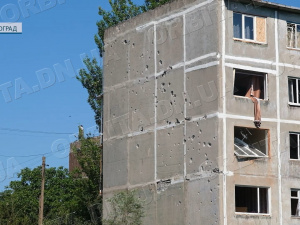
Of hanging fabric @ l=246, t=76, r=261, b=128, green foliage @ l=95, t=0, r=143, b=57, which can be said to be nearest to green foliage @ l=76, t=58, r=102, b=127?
green foliage @ l=95, t=0, r=143, b=57

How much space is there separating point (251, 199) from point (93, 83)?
16723 millimetres

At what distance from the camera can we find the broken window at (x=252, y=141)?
29.2 meters

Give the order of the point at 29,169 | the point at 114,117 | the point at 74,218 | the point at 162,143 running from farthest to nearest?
the point at 29,169 < the point at 74,218 < the point at 114,117 < the point at 162,143

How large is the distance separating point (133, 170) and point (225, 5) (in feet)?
30.1

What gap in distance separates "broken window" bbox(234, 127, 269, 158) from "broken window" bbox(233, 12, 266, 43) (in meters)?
4.04

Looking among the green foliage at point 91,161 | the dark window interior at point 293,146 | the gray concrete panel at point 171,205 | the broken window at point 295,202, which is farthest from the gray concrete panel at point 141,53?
the green foliage at point 91,161

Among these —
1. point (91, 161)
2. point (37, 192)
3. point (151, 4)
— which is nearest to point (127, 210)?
point (91, 161)

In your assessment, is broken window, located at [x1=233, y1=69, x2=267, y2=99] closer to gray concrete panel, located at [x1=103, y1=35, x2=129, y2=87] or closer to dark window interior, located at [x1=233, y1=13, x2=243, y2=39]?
dark window interior, located at [x1=233, y1=13, x2=243, y2=39]

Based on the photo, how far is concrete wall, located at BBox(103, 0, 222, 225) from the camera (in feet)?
94.8

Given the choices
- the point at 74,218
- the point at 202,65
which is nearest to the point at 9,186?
the point at 74,218

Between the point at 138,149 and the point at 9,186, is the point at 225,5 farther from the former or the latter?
the point at 9,186

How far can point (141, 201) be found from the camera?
31.8m

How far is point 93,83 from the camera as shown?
141 ft

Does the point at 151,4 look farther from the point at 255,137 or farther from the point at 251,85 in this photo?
the point at 255,137
